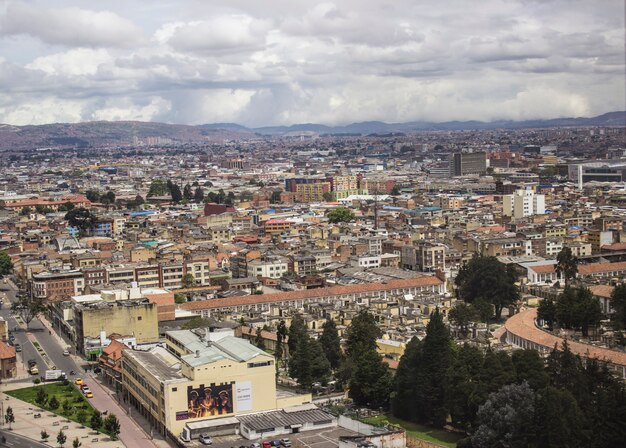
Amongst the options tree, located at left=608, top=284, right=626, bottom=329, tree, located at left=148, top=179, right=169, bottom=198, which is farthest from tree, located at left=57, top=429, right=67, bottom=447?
tree, located at left=148, top=179, right=169, bottom=198

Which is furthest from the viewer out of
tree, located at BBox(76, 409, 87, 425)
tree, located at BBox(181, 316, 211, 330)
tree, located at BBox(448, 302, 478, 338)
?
tree, located at BBox(448, 302, 478, 338)

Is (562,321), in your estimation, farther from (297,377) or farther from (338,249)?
(338,249)

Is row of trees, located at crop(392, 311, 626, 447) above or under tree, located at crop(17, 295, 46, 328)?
above

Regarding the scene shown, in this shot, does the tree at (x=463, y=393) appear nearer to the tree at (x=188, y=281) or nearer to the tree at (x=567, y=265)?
the tree at (x=567, y=265)

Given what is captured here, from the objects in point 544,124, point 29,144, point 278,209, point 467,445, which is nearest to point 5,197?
point 278,209

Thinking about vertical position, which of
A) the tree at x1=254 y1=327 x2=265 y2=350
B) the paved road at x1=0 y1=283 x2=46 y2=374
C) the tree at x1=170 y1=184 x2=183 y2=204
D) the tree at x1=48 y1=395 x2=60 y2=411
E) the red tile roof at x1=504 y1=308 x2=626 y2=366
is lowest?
the paved road at x1=0 y1=283 x2=46 y2=374

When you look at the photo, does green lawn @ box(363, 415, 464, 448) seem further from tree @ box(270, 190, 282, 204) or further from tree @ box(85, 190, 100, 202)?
tree @ box(85, 190, 100, 202)

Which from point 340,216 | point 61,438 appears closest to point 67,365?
point 61,438

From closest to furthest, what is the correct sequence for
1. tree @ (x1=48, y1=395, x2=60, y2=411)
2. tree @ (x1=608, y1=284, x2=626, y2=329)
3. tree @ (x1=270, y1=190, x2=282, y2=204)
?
tree @ (x1=48, y1=395, x2=60, y2=411)
tree @ (x1=608, y1=284, x2=626, y2=329)
tree @ (x1=270, y1=190, x2=282, y2=204)
